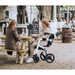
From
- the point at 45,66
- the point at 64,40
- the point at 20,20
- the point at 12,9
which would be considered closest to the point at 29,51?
the point at 45,66

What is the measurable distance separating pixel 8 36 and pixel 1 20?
499 centimetres

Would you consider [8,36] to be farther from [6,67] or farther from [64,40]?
[64,40]

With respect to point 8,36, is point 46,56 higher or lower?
lower

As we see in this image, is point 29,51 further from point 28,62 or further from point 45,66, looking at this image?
point 45,66

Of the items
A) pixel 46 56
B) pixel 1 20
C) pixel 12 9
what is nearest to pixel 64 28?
pixel 1 20

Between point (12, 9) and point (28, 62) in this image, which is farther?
point (12, 9)

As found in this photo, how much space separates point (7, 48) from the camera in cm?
393

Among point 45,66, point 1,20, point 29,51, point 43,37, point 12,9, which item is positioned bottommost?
point 45,66

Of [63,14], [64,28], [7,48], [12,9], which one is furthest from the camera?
[63,14]

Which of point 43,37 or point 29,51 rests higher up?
point 43,37

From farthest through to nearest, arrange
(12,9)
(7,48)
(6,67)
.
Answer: (12,9)
(7,48)
(6,67)

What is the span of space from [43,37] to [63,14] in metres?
20.8

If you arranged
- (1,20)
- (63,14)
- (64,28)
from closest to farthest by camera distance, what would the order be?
(64,28)
(1,20)
(63,14)

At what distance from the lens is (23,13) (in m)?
8.61
